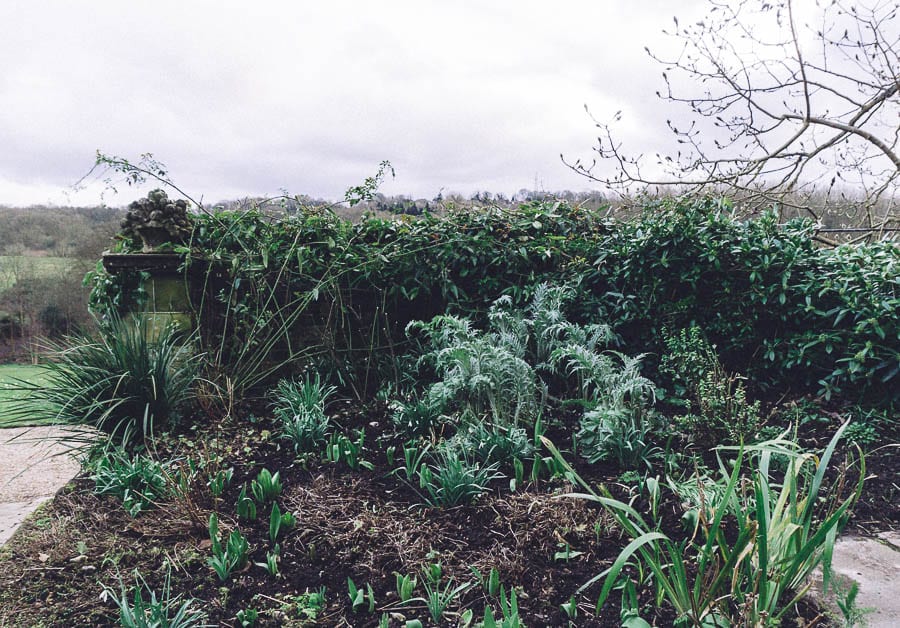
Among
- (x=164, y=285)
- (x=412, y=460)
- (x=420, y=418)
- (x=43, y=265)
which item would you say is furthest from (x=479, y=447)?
(x=43, y=265)

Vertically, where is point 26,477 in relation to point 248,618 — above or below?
below

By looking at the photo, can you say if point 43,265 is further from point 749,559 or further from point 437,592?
point 749,559

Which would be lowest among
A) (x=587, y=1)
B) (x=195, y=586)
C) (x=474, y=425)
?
(x=195, y=586)

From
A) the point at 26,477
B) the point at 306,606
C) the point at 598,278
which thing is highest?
the point at 598,278

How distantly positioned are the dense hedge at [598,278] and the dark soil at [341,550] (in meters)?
1.01

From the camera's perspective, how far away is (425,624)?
67.2 inches

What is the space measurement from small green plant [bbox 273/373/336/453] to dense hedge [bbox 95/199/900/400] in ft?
2.55

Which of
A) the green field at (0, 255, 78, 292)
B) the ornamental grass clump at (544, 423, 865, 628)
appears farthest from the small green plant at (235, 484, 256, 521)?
the green field at (0, 255, 78, 292)

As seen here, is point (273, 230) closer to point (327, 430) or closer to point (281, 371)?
point (281, 371)

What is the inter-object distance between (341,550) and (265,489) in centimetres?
60

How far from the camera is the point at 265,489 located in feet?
8.30

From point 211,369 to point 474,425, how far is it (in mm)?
2112

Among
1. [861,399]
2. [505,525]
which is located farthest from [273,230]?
[861,399]

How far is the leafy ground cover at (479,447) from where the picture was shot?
176 cm
